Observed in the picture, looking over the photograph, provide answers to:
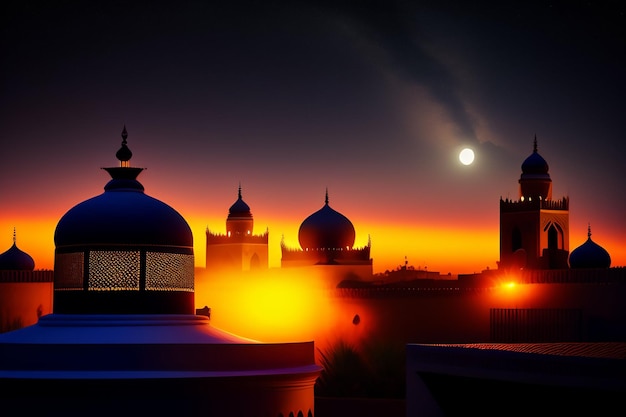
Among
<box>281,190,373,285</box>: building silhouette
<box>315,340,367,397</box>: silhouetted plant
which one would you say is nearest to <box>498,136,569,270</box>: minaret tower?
<box>281,190,373,285</box>: building silhouette

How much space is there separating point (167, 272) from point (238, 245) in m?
14.7

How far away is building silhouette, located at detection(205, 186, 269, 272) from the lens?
32844 mm

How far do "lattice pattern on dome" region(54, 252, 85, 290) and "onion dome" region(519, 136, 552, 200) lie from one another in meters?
13.4

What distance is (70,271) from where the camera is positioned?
18.1 meters

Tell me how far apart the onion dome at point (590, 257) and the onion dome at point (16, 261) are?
1214cm

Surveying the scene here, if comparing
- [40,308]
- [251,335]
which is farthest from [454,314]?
[40,308]

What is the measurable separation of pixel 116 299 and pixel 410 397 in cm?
442

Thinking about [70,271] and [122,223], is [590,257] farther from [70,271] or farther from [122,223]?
[70,271]

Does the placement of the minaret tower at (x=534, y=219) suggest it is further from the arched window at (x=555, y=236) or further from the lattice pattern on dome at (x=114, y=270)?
the lattice pattern on dome at (x=114, y=270)

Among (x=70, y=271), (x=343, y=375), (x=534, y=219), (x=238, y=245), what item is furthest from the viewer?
(x=238, y=245)

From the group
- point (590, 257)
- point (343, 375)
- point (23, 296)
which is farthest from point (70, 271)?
point (590, 257)

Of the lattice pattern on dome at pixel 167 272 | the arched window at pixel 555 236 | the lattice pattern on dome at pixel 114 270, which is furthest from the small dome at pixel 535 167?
the lattice pattern on dome at pixel 114 270

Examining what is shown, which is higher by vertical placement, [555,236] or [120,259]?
[555,236]

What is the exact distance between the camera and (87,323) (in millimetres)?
17391
